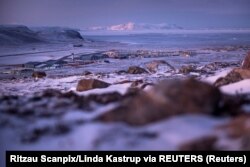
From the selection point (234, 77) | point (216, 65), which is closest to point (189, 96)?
point (234, 77)

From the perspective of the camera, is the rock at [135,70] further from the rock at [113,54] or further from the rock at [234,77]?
the rock at [234,77]

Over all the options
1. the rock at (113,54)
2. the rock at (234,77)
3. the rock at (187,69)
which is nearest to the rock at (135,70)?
the rock at (187,69)

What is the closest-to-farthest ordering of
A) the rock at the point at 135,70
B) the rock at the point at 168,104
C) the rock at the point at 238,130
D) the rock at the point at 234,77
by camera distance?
the rock at the point at 238,130
the rock at the point at 168,104
the rock at the point at 234,77
the rock at the point at 135,70

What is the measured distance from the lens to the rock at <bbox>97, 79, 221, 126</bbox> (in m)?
3.67

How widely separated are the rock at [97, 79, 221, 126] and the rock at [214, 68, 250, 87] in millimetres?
2539

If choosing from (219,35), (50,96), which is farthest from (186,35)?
(50,96)

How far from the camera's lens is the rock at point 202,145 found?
11.6 feet

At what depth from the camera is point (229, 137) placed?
140 inches

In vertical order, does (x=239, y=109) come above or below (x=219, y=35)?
below

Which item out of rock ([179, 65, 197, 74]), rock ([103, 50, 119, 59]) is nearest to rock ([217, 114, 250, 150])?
rock ([179, 65, 197, 74])

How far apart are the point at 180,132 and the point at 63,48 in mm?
7121

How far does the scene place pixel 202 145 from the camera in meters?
3.59

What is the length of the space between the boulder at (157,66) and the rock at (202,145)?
14.4 feet

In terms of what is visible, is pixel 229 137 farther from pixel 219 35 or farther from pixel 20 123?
pixel 219 35
